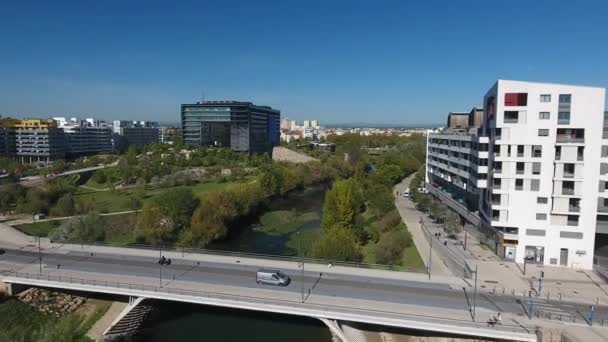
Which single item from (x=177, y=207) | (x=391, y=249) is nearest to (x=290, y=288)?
(x=391, y=249)

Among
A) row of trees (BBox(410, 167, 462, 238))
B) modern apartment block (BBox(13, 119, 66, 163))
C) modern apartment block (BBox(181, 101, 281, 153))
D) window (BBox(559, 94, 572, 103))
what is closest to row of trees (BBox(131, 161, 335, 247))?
row of trees (BBox(410, 167, 462, 238))

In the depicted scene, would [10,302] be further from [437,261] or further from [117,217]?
[437,261]

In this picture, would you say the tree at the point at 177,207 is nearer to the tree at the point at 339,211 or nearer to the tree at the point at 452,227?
the tree at the point at 339,211

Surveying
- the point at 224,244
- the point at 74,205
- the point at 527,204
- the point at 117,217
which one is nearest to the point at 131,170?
the point at 74,205

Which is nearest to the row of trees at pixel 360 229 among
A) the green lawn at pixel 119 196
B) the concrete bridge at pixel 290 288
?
the concrete bridge at pixel 290 288

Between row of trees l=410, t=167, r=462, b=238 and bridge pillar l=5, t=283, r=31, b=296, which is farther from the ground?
row of trees l=410, t=167, r=462, b=238

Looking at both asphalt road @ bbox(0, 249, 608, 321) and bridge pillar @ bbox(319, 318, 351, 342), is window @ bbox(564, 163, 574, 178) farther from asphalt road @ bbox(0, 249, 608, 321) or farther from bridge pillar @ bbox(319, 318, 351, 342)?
bridge pillar @ bbox(319, 318, 351, 342)

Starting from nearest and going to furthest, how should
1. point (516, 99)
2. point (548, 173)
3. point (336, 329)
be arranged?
1. point (336, 329)
2. point (548, 173)
3. point (516, 99)

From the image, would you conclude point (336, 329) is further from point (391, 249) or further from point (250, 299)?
point (391, 249)
